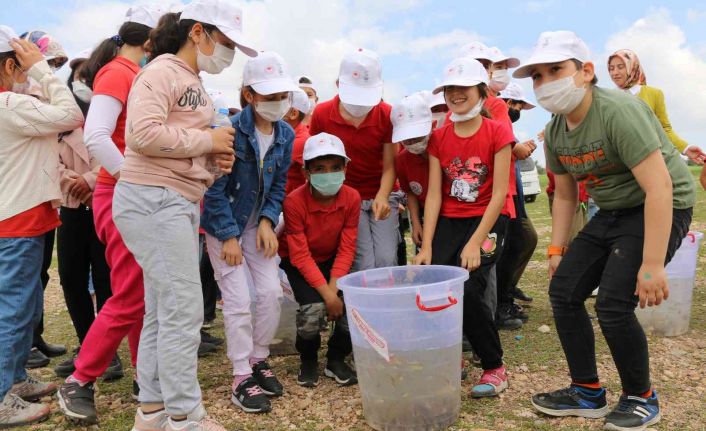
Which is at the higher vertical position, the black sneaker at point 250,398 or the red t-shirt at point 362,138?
the red t-shirt at point 362,138

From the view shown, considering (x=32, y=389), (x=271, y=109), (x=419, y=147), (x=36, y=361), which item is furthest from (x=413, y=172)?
(x=36, y=361)

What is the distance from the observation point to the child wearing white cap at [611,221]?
2.70 meters

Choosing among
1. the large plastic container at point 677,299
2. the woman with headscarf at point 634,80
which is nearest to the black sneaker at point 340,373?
the large plastic container at point 677,299

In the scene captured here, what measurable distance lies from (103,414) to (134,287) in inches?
29.7

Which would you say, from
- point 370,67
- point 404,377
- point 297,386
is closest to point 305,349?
point 297,386

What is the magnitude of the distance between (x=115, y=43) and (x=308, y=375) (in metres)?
2.14

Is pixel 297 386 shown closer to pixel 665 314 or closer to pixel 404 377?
pixel 404 377

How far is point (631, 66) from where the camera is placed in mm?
5469

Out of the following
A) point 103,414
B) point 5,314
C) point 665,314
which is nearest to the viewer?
point 5,314

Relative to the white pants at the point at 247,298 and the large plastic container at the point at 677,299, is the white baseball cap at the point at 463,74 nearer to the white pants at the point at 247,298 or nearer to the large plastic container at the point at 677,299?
the white pants at the point at 247,298

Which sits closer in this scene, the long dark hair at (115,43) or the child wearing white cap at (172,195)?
the child wearing white cap at (172,195)

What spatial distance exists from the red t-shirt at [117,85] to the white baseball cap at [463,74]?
1691 mm

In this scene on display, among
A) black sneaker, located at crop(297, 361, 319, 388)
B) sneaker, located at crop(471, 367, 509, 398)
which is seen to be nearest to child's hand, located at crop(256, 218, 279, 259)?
black sneaker, located at crop(297, 361, 319, 388)

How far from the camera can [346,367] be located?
3.71 meters
